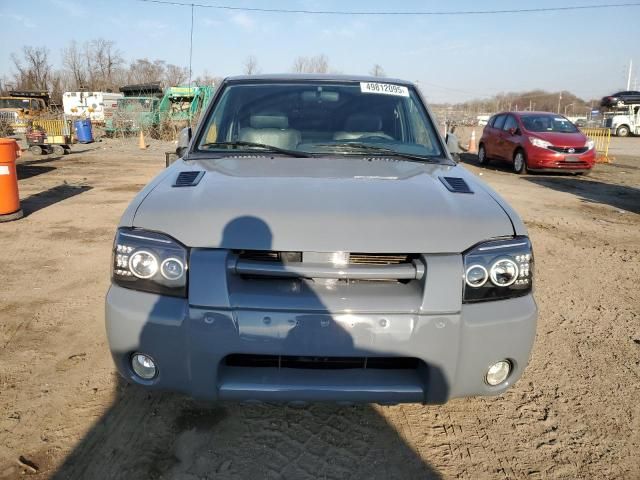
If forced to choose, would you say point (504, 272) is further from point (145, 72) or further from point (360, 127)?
point (145, 72)

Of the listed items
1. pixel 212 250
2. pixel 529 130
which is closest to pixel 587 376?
pixel 212 250

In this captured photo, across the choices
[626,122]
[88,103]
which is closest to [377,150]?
[88,103]

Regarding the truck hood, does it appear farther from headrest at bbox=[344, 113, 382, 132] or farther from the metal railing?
the metal railing

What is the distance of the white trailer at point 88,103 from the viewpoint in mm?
31812

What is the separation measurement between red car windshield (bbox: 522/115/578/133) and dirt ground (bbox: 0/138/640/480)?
1020 centimetres

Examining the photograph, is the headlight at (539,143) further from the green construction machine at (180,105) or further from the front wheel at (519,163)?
the green construction machine at (180,105)

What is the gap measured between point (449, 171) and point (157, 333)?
6.10 feet

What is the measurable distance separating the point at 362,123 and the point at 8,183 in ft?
20.2

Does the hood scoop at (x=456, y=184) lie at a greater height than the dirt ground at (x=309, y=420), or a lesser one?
greater

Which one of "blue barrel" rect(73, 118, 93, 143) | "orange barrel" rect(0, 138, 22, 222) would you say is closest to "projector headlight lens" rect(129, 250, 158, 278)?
"orange barrel" rect(0, 138, 22, 222)

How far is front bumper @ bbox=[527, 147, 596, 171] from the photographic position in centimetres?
1341

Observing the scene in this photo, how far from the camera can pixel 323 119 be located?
355cm

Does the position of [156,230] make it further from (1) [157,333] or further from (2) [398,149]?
(2) [398,149]

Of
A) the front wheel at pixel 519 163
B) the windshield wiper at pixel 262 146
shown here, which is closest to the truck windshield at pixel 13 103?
the front wheel at pixel 519 163
